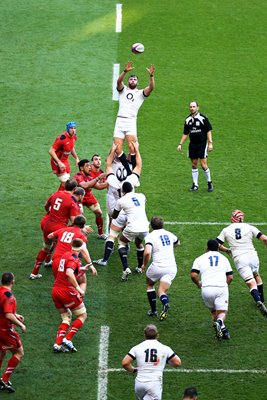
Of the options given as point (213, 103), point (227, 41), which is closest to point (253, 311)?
point (213, 103)

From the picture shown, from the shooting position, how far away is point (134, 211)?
61.3 ft

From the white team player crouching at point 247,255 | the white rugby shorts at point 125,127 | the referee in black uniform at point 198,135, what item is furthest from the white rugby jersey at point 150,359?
the white rugby shorts at point 125,127

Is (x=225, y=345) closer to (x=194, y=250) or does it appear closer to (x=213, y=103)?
(x=194, y=250)

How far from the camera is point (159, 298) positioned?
17.5m

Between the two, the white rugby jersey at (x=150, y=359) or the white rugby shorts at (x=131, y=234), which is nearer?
the white rugby jersey at (x=150, y=359)

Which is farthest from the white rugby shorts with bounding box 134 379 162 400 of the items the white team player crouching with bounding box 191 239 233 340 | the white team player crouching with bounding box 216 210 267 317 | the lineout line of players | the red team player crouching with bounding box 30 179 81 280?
the red team player crouching with bounding box 30 179 81 280

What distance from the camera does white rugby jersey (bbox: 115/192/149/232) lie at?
18.7 meters

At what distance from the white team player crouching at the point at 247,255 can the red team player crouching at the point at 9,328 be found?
446 centimetres

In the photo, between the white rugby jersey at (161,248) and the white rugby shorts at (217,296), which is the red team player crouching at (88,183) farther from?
the white rugby shorts at (217,296)

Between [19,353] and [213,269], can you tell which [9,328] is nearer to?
[19,353]

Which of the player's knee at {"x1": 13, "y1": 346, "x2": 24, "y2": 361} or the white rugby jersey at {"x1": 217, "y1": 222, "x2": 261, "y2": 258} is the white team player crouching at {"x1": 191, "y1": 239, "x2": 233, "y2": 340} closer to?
the white rugby jersey at {"x1": 217, "y1": 222, "x2": 261, "y2": 258}

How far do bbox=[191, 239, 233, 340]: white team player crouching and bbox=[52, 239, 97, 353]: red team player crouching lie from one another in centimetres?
196

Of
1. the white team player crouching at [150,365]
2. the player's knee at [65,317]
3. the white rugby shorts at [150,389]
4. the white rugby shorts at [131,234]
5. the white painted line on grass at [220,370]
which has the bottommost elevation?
the white rugby shorts at [150,389]

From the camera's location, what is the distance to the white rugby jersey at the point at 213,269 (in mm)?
16688
